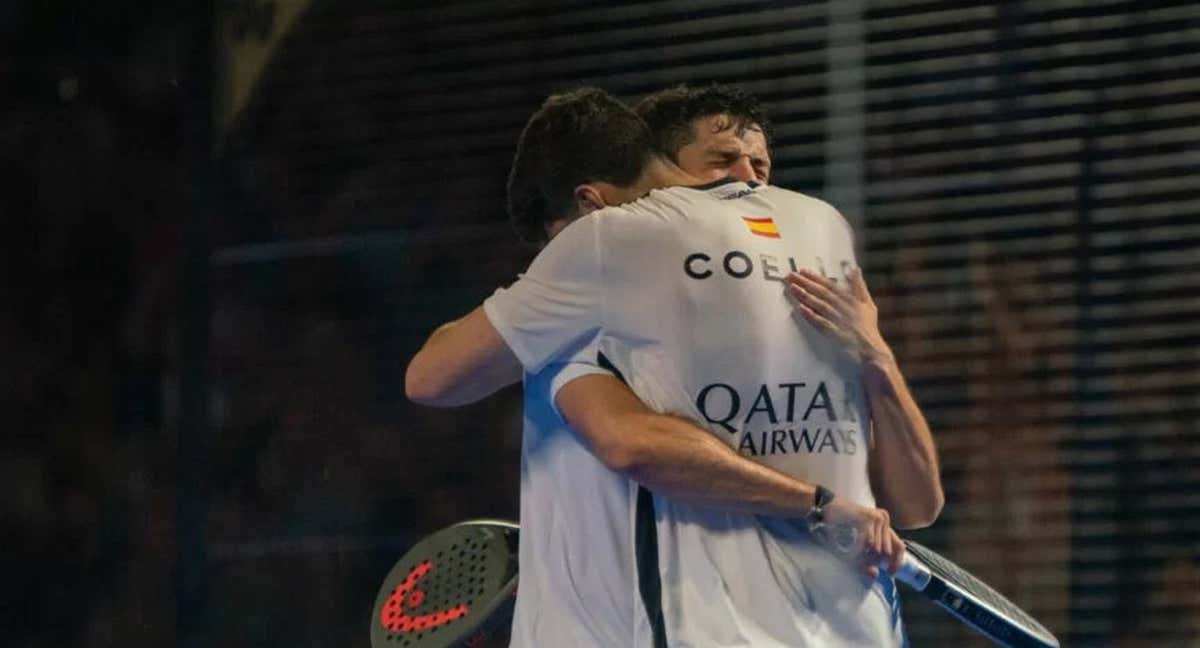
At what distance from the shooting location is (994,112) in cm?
495

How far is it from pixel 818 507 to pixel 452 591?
69cm

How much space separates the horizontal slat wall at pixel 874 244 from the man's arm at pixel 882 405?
72.9 inches

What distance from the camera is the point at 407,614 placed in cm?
322

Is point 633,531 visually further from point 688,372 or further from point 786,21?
point 786,21

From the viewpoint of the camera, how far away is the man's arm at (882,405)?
2.83 m

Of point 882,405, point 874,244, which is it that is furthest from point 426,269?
point 882,405

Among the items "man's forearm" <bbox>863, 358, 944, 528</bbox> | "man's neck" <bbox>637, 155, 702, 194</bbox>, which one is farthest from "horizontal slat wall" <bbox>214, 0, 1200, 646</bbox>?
"man's neck" <bbox>637, 155, 702, 194</bbox>

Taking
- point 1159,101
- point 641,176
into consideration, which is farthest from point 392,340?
point 641,176

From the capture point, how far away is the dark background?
4.79 meters

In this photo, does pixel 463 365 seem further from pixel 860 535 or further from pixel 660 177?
pixel 860 535

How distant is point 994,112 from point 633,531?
2.45 metres

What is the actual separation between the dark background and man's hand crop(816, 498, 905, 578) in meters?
2.04

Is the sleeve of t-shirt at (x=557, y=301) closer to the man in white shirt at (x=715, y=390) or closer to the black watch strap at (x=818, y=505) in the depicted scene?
the man in white shirt at (x=715, y=390)

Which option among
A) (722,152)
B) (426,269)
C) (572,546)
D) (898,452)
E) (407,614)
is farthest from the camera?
(426,269)
